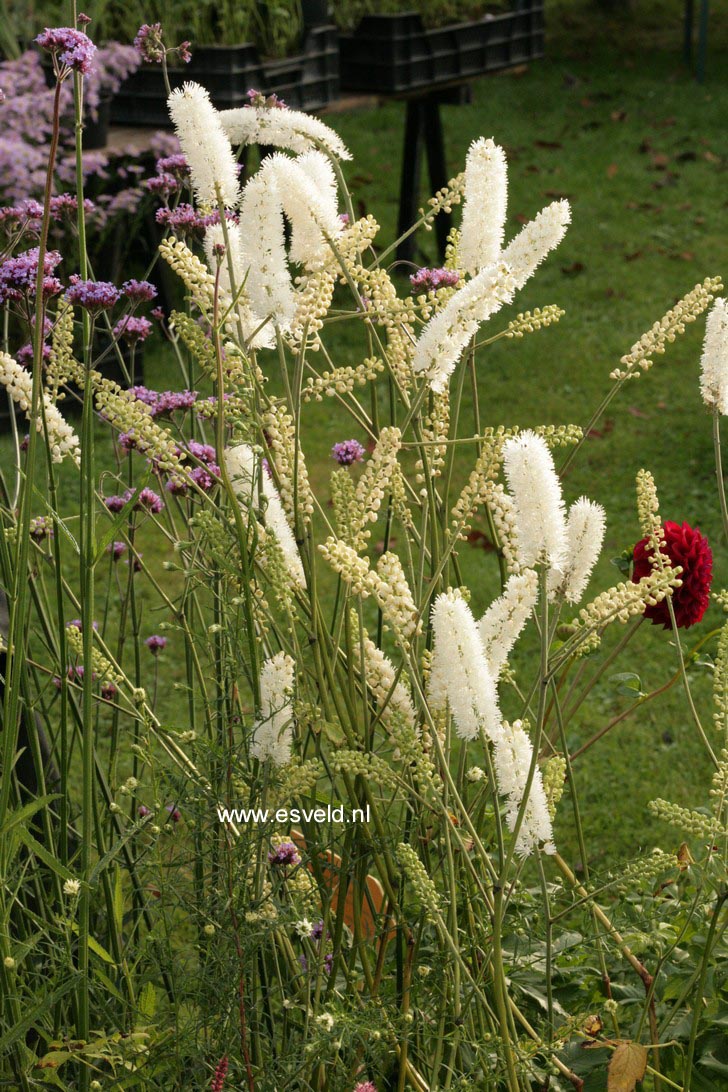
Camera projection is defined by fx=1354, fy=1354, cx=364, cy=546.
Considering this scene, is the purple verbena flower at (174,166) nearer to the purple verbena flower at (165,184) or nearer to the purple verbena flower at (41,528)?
the purple verbena flower at (165,184)

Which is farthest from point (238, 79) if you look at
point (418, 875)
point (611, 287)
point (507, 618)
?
point (418, 875)

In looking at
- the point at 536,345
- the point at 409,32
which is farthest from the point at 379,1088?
the point at 409,32

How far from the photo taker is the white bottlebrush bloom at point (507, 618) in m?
1.07

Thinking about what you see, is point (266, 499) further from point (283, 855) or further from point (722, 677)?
point (722, 677)

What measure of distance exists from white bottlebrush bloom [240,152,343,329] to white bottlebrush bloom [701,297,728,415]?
36 centimetres

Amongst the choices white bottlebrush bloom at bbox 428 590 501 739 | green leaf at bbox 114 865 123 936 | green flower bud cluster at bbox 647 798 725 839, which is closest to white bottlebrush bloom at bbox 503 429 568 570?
white bottlebrush bloom at bbox 428 590 501 739

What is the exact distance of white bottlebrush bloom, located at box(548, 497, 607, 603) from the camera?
1052mm

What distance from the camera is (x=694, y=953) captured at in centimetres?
151

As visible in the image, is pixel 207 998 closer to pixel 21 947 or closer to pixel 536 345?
pixel 21 947

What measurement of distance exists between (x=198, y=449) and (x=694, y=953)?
80 centimetres

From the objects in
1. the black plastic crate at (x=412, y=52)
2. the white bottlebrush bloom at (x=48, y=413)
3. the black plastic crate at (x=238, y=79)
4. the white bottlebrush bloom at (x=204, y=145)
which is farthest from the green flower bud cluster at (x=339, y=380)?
the black plastic crate at (x=412, y=52)

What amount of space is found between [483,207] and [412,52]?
4.47m

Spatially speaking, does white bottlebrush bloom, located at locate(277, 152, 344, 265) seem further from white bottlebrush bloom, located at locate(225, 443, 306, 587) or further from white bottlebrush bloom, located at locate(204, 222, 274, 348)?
white bottlebrush bloom, located at locate(225, 443, 306, 587)

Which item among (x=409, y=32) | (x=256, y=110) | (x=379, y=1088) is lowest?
(x=379, y=1088)
